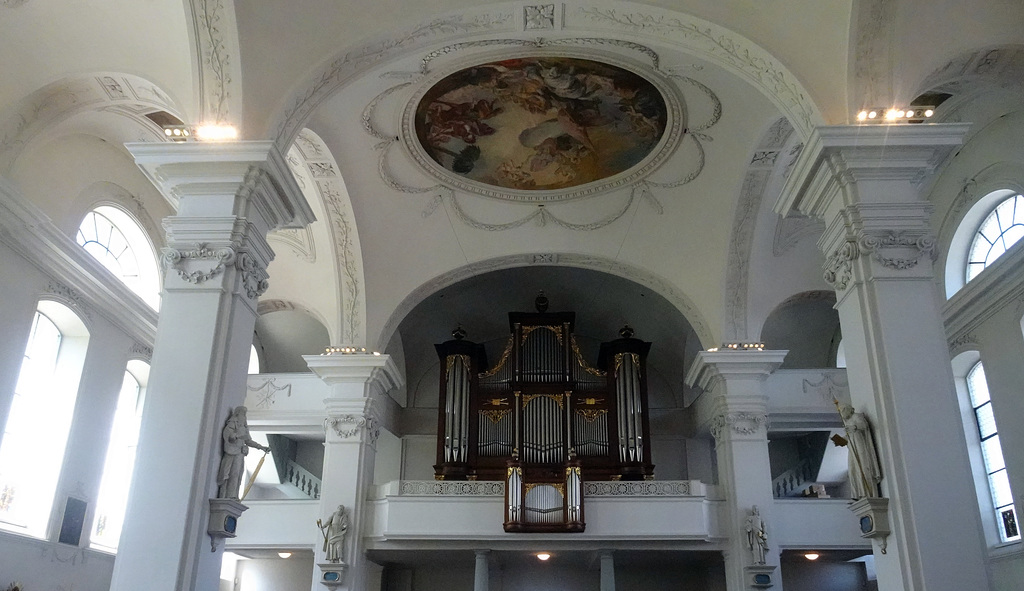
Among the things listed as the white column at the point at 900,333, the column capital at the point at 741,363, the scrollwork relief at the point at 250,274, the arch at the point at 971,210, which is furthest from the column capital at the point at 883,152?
the column capital at the point at 741,363

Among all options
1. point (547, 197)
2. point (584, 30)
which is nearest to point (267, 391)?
point (547, 197)

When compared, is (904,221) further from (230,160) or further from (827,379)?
(827,379)

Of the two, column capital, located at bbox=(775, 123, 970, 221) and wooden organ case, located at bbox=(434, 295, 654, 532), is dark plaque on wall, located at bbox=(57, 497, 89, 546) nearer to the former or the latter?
wooden organ case, located at bbox=(434, 295, 654, 532)

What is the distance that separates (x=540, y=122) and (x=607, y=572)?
8046 millimetres

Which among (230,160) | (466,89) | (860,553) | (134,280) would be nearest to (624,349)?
(860,553)

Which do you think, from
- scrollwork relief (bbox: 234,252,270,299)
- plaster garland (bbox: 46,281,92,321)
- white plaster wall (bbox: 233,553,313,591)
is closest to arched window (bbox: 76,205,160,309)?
plaster garland (bbox: 46,281,92,321)

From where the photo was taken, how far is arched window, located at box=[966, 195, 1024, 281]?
1198 centimetres

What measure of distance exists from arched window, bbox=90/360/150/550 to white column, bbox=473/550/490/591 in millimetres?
6071

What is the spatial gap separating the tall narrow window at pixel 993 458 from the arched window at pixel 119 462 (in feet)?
43.4

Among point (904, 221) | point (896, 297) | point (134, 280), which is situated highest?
point (134, 280)

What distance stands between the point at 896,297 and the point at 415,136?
818cm

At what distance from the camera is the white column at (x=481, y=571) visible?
14841mm

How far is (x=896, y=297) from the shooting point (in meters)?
7.88

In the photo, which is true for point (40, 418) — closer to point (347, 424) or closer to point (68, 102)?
point (68, 102)
